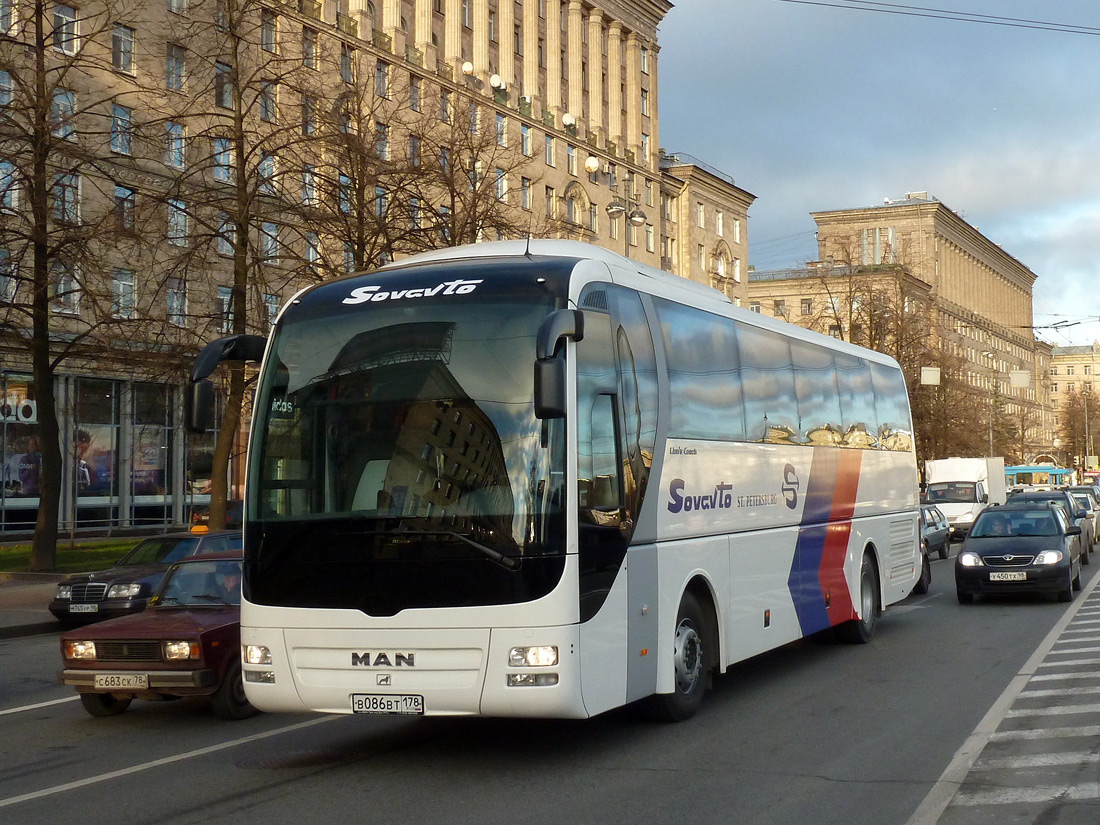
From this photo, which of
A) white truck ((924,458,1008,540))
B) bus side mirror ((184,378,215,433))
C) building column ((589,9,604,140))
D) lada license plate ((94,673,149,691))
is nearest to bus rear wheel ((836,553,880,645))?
lada license plate ((94,673,149,691))

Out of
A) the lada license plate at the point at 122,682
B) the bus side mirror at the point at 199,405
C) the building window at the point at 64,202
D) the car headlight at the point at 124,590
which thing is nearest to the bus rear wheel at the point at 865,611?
the lada license plate at the point at 122,682

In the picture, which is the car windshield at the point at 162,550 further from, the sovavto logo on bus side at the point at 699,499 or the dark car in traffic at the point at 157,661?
the sovavto logo on bus side at the point at 699,499

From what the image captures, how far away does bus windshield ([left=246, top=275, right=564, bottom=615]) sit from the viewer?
27.1ft

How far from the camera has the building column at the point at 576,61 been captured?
214 ft

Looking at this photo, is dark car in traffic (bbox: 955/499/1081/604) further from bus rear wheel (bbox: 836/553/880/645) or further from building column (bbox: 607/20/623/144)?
building column (bbox: 607/20/623/144)

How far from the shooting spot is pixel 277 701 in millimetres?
8703

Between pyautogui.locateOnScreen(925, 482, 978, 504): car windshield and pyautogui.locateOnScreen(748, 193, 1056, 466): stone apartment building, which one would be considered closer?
pyautogui.locateOnScreen(925, 482, 978, 504): car windshield

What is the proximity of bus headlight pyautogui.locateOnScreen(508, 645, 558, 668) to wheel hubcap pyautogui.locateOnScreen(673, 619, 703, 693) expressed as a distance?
1930 mm

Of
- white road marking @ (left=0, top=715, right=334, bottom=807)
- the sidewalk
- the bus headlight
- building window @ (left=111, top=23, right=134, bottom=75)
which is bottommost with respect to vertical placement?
the sidewalk

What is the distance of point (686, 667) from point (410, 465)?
10.4ft

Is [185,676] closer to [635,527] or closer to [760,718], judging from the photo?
[635,527]

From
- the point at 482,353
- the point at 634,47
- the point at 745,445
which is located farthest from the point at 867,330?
the point at 482,353

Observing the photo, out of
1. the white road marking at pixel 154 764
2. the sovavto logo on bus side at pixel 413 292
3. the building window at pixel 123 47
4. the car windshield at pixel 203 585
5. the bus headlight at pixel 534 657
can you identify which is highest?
the building window at pixel 123 47

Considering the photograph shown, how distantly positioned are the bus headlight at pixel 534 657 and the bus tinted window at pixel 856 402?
7973 millimetres
